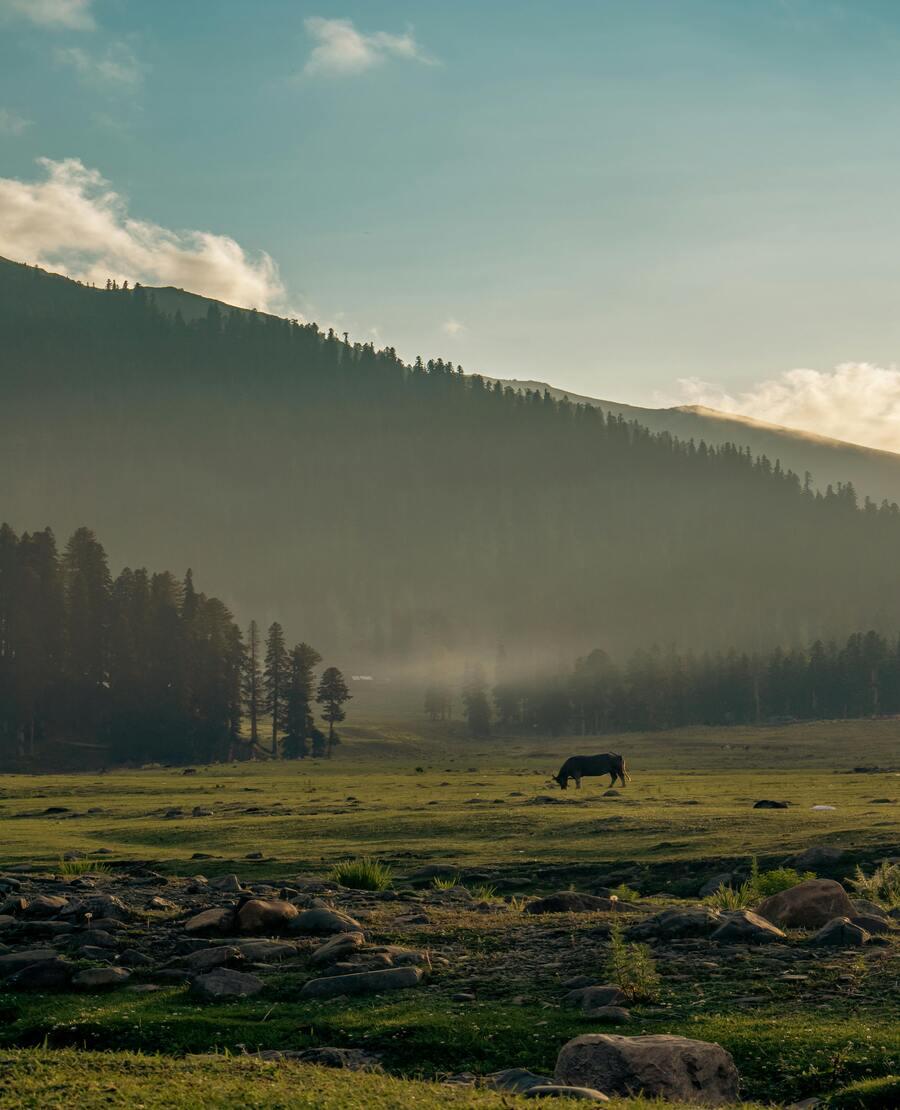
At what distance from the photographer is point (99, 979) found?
1789 centimetres

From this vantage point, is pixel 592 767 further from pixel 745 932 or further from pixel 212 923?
pixel 745 932

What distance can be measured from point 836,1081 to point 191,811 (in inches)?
1921

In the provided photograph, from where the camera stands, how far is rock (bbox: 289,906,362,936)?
22.0m

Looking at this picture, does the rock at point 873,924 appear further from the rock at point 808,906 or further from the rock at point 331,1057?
→ the rock at point 331,1057

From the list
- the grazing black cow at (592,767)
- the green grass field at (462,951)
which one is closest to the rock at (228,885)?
the green grass field at (462,951)

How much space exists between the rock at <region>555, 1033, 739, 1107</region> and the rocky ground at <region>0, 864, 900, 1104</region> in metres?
0.02

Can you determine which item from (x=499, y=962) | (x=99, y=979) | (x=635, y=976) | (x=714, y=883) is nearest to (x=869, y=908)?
(x=714, y=883)

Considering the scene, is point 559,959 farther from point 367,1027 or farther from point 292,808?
point 292,808

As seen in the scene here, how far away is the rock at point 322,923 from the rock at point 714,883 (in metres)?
10.1

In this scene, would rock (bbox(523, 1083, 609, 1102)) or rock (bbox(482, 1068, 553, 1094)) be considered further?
rock (bbox(482, 1068, 553, 1094))

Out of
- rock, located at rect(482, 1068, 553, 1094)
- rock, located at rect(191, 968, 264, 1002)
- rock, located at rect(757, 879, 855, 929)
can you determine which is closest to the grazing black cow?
rock, located at rect(757, 879, 855, 929)

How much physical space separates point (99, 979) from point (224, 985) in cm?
211

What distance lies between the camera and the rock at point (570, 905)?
24.4 m

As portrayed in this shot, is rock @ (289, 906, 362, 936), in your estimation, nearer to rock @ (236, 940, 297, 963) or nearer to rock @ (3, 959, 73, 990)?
rock @ (236, 940, 297, 963)
